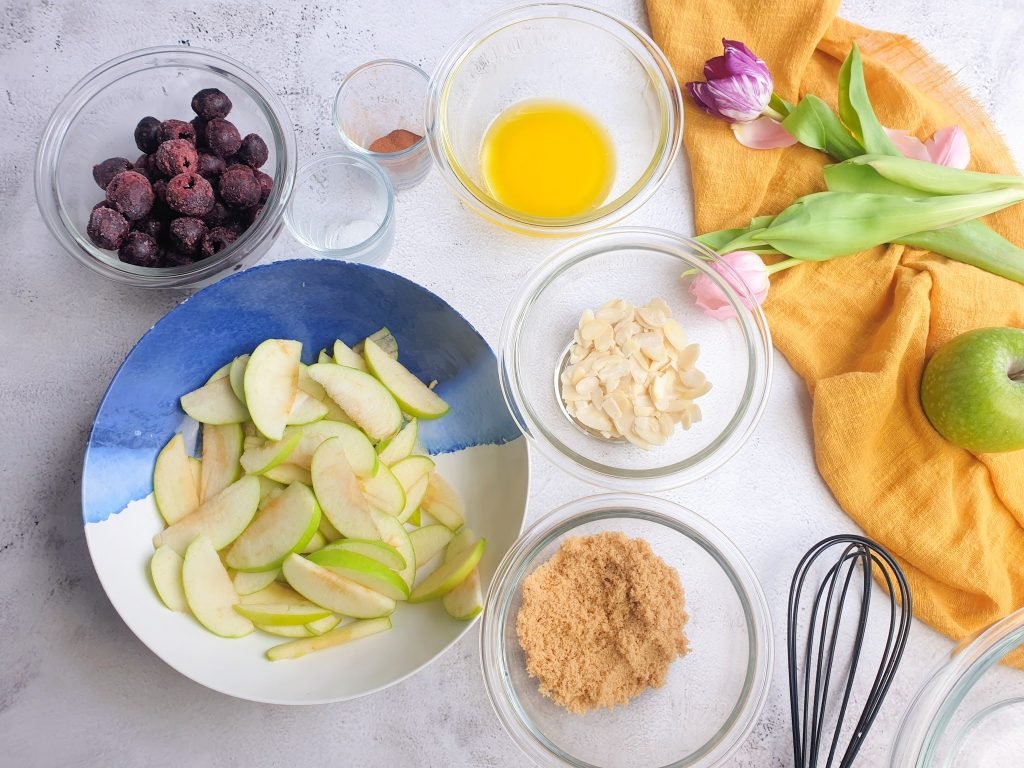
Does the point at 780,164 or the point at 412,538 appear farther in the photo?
the point at 780,164

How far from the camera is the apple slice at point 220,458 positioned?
3.33 feet

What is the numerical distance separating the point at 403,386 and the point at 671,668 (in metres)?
0.51

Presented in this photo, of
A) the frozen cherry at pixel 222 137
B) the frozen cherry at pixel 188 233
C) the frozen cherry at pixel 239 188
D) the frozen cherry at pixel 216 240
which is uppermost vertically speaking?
the frozen cherry at pixel 222 137

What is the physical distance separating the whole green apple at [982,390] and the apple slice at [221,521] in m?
0.91

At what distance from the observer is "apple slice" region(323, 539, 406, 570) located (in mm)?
961

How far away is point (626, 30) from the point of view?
→ 43.9 inches

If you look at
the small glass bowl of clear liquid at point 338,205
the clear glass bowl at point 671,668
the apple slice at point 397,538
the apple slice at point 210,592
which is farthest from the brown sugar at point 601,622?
the small glass bowl of clear liquid at point 338,205

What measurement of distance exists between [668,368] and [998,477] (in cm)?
48

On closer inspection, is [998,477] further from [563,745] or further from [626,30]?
[626,30]

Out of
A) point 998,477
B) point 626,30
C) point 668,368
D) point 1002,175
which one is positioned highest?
point 626,30

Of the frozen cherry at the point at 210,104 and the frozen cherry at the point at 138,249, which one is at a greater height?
the frozen cherry at the point at 210,104

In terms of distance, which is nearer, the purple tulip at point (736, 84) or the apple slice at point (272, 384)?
the apple slice at point (272, 384)

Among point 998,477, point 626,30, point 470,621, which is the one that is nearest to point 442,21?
point 626,30

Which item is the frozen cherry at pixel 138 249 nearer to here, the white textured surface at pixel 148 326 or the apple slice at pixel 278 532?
the white textured surface at pixel 148 326
